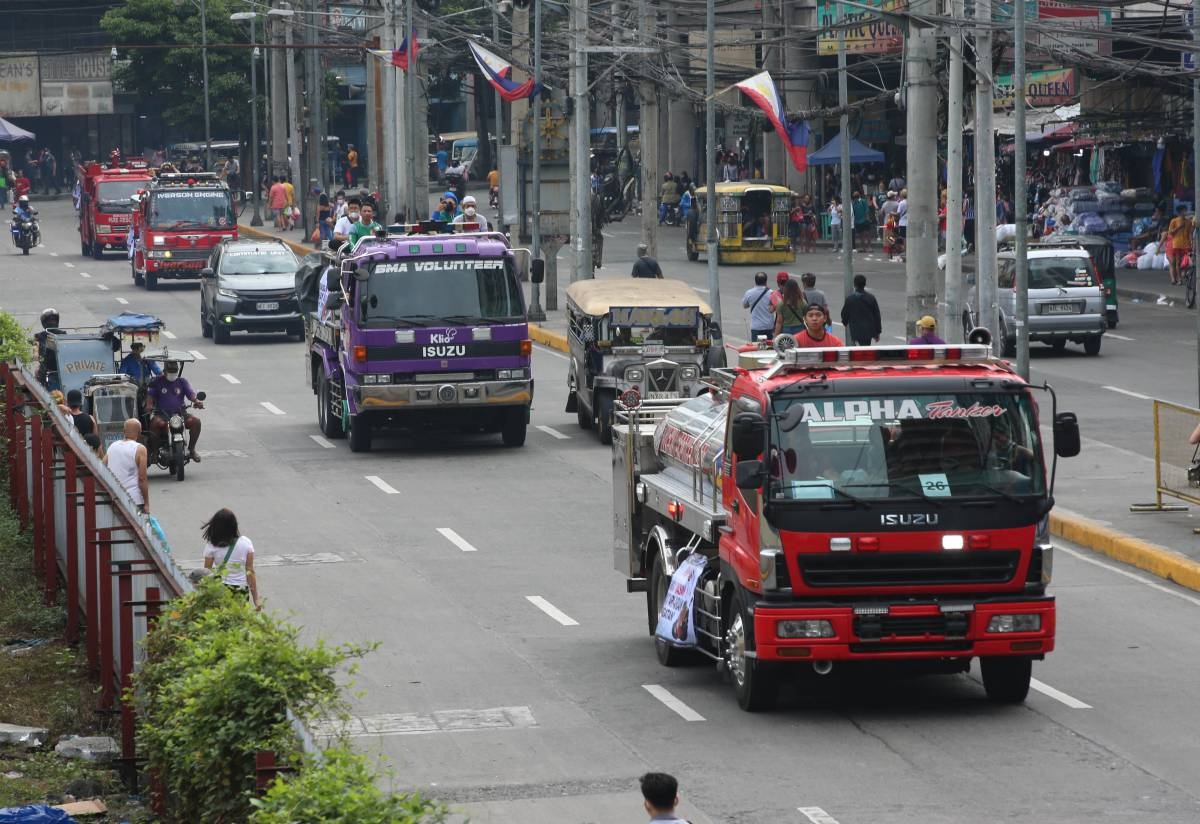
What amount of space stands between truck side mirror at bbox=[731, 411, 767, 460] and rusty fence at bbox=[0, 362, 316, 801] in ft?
11.2

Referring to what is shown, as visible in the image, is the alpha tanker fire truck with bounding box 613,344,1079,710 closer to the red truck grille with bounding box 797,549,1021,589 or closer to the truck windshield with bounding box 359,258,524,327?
the red truck grille with bounding box 797,549,1021,589

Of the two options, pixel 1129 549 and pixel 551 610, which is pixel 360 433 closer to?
pixel 551 610

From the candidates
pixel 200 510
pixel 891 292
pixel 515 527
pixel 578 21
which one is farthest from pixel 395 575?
pixel 891 292

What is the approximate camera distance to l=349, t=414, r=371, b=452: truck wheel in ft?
88.8

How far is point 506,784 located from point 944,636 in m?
2.87

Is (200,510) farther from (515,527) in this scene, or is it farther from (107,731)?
(107,731)

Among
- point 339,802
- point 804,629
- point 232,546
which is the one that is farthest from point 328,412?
point 339,802

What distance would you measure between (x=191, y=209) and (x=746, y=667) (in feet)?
132

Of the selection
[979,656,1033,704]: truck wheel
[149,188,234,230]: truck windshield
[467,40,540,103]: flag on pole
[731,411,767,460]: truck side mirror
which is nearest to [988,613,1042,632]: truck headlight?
[979,656,1033,704]: truck wheel

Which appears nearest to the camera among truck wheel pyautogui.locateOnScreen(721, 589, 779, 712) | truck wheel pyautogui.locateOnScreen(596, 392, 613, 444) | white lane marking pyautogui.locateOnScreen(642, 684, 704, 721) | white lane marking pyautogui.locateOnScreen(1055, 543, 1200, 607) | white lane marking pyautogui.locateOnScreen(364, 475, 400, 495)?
truck wheel pyautogui.locateOnScreen(721, 589, 779, 712)

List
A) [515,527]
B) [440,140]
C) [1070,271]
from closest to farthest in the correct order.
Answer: [515,527] < [1070,271] < [440,140]

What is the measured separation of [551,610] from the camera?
17688 mm

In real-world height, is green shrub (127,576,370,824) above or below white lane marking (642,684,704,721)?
above

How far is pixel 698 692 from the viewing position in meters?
14.5
